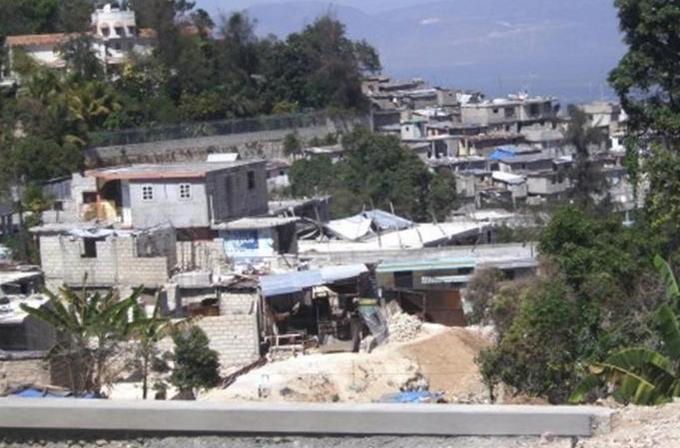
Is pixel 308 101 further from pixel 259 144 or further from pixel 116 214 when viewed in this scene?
pixel 116 214

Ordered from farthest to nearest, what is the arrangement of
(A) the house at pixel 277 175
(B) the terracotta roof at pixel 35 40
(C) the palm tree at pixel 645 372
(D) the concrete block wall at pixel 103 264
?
(B) the terracotta roof at pixel 35 40 → (A) the house at pixel 277 175 → (D) the concrete block wall at pixel 103 264 → (C) the palm tree at pixel 645 372

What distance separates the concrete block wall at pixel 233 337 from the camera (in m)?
18.8

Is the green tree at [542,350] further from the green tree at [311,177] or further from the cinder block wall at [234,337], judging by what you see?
the green tree at [311,177]

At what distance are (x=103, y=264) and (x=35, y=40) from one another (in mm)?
23082

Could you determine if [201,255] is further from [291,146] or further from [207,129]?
[291,146]

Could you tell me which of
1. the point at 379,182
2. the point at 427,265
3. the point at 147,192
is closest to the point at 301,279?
the point at 427,265

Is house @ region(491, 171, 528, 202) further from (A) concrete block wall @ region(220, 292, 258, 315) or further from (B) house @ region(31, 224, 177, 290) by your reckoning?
(A) concrete block wall @ region(220, 292, 258, 315)

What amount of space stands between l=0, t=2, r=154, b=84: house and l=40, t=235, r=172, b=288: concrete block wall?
19.5 meters

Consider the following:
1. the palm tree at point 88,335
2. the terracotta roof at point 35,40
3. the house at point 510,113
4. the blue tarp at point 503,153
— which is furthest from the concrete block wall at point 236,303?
the house at point 510,113

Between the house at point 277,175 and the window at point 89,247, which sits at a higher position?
the house at point 277,175

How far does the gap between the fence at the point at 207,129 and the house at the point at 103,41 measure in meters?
3.74

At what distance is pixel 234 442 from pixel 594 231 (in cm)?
972

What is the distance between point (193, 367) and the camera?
54.6 feet

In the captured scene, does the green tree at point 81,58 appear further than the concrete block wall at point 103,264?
Yes
